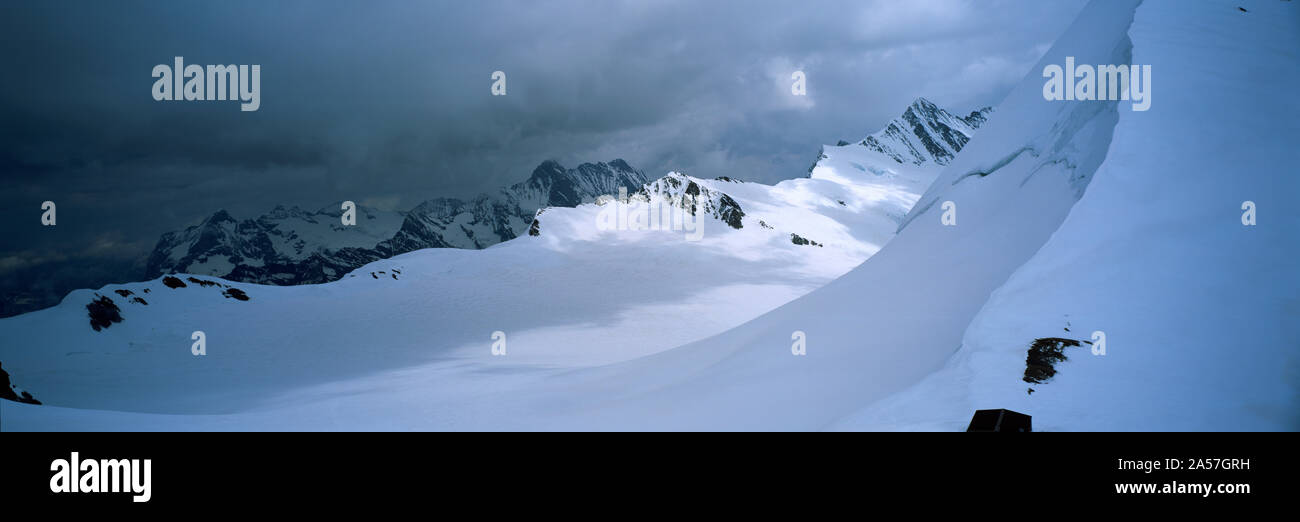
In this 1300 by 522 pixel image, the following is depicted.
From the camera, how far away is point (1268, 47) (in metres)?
10.3

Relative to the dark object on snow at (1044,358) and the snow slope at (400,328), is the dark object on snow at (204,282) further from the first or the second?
the dark object on snow at (1044,358)

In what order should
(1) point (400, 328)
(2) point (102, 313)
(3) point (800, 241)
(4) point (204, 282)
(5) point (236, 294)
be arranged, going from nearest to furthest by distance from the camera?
(2) point (102, 313) → (1) point (400, 328) → (5) point (236, 294) → (4) point (204, 282) → (3) point (800, 241)

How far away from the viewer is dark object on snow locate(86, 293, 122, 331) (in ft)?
111

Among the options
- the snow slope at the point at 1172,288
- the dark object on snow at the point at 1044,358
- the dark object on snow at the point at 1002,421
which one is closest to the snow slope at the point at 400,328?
the dark object on snow at the point at 1002,421

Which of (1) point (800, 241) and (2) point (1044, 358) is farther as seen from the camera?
(1) point (800, 241)

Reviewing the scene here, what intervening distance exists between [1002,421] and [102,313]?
49178mm

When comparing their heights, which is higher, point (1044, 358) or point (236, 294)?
point (236, 294)

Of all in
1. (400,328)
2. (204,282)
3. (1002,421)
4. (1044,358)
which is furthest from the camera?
(204,282)

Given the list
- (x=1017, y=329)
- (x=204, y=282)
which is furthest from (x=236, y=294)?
(x=1017, y=329)

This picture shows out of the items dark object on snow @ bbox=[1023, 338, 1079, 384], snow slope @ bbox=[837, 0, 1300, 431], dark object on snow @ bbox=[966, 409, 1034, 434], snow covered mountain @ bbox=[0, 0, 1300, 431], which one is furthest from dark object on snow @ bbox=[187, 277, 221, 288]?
dark object on snow @ bbox=[966, 409, 1034, 434]

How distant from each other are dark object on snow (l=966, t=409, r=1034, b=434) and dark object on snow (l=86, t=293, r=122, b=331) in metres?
47.3

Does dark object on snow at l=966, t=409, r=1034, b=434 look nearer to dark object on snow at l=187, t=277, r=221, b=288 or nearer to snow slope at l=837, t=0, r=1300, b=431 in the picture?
snow slope at l=837, t=0, r=1300, b=431

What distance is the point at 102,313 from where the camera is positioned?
3466 cm

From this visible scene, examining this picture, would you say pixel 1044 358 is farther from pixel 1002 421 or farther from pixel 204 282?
pixel 204 282
